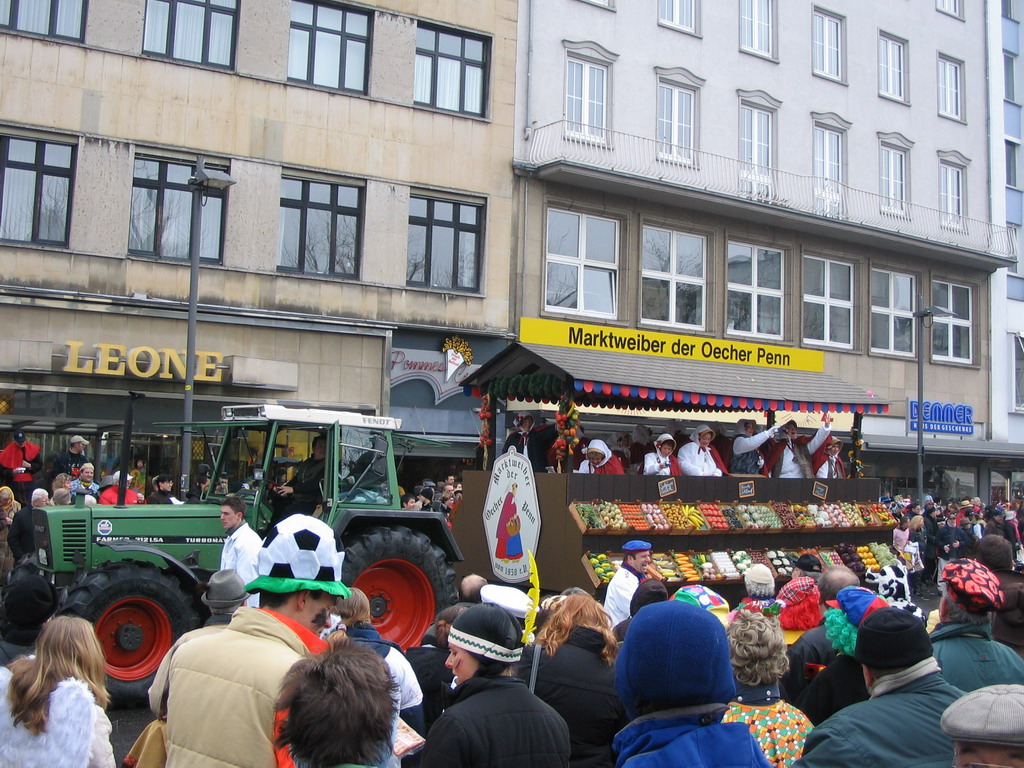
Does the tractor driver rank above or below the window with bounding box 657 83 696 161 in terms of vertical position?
below

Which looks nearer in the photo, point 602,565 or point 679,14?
point 602,565

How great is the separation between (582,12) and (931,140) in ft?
42.4

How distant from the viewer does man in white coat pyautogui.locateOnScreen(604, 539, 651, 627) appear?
8617 mm

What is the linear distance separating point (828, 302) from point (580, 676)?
24.6 metres

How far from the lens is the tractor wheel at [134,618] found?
8.70 meters

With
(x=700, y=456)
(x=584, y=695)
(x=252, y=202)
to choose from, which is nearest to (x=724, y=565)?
(x=700, y=456)

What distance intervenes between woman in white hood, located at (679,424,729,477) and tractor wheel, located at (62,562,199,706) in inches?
254

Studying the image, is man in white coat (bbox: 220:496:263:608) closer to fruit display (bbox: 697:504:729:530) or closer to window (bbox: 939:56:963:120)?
fruit display (bbox: 697:504:729:530)

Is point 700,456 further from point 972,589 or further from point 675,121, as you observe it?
point 675,121

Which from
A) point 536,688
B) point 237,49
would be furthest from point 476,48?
point 536,688

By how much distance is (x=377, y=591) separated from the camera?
10492mm

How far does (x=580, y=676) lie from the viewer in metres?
4.72

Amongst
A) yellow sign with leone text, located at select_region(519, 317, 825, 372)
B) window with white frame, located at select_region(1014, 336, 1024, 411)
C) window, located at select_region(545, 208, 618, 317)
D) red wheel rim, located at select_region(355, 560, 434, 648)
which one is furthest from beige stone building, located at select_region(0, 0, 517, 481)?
window with white frame, located at select_region(1014, 336, 1024, 411)

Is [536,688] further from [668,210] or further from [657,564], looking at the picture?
[668,210]
